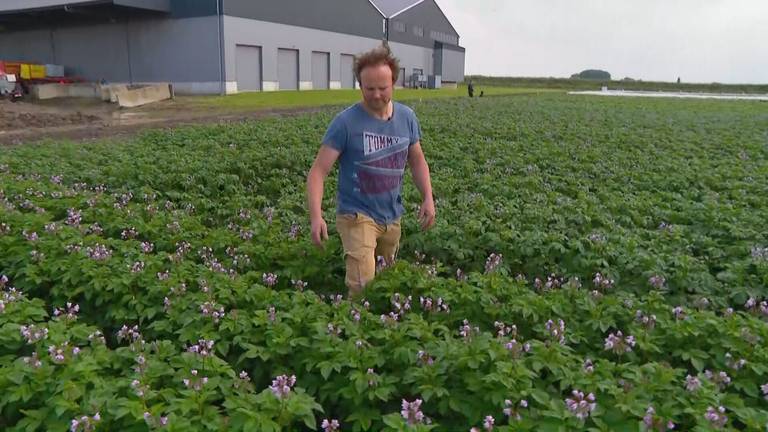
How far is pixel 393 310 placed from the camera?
4.32 metres

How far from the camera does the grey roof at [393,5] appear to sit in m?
60.1

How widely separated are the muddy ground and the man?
1278 centimetres

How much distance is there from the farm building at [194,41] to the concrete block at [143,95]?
4.27 m

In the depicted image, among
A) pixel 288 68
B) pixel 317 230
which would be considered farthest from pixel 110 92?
pixel 317 230

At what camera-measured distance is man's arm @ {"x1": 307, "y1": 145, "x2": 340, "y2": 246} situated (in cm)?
435

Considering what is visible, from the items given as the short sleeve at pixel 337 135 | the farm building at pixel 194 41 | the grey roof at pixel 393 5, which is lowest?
the short sleeve at pixel 337 135

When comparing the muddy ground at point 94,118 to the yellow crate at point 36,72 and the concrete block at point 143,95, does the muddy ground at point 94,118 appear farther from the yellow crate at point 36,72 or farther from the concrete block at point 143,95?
the yellow crate at point 36,72

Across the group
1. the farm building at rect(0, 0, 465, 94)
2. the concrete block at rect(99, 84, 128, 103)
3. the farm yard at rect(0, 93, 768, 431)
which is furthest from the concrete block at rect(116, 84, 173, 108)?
the farm yard at rect(0, 93, 768, 431)

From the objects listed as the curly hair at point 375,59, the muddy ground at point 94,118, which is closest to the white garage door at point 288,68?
the muddy ground at point 94,118

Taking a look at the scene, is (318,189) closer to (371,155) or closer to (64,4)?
(371,155)

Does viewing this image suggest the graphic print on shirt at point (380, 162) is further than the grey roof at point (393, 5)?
No

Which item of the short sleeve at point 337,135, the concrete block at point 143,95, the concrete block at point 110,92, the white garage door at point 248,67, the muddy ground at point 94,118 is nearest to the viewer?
the short sleeve at point 337,135

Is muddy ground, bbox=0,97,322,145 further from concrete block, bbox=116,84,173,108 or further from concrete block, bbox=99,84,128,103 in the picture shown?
concrete block, bbox=116,84,173,108

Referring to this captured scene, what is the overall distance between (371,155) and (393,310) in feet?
3.75
